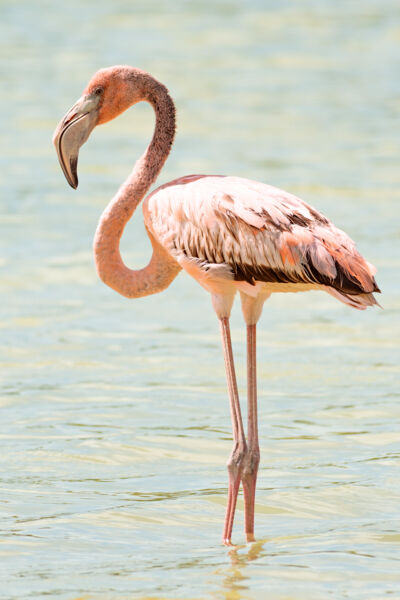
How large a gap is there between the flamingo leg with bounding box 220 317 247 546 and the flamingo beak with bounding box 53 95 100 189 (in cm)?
132

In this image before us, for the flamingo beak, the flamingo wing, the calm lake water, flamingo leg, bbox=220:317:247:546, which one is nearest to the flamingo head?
the flamingo beak

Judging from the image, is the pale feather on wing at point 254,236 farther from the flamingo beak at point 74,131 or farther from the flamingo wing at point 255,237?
the flamingo beak at point 74,131

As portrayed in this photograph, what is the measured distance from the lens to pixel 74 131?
7.14 m

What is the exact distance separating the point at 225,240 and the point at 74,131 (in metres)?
1.20

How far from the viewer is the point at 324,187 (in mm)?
19125

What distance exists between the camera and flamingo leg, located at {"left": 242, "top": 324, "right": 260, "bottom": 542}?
6875 mm

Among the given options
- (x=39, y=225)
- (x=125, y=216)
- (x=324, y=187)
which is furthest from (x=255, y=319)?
(x=324, y=187)

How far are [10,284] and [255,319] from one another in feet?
27.0

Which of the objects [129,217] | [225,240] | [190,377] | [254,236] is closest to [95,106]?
[129,217]

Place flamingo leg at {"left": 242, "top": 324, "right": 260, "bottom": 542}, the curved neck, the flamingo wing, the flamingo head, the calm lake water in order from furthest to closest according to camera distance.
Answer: the flamingo head < the curved neck < flamingo leg at {"left": 242, "top": 324, "right": 260, "bottom": 542} < the calm lake water < the flamingo wing

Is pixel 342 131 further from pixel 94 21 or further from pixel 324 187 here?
pixel 94 21

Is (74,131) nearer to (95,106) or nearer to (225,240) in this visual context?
(95,106)

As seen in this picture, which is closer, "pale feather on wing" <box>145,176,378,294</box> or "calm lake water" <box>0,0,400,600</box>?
"pale feather on wing" <box>145,176,378,294</box>

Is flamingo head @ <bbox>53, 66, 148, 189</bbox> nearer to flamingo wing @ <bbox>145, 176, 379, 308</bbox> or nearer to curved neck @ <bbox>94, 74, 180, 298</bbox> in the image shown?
curved neck @ <bbox>94, 74, 180, 298</bbox>
